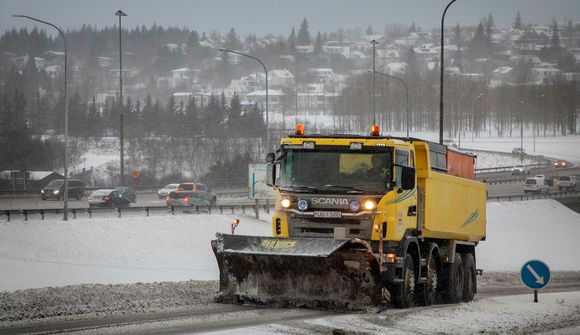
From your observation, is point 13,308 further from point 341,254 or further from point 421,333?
point 421,333

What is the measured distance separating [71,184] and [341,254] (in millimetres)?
53681

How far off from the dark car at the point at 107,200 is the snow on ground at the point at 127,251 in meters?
9.50

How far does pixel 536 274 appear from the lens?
2027 centimetres

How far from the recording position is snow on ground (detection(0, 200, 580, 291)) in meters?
28.9

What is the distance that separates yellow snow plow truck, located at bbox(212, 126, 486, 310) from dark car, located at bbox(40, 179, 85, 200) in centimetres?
4694

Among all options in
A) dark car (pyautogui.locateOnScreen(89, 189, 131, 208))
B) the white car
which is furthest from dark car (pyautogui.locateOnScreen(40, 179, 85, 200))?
the white car

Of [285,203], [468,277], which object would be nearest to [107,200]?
[468,277]

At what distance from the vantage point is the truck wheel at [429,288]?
20.1 meters

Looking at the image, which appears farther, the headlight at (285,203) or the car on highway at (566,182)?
the car on highway at (566,182)

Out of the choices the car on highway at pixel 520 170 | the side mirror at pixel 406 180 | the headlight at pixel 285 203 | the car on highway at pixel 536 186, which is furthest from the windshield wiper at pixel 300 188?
the car on highway at pixel 520 170

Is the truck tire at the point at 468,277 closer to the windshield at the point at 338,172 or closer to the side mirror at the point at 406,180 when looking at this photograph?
the side mirror at the point at 406,180

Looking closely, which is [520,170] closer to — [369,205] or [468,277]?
[468,277]

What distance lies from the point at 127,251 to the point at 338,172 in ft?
65.7

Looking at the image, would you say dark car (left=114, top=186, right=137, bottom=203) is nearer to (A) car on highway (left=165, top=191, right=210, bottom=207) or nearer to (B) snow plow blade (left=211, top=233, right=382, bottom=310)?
(A) car on highway (left=165, top=191, right=210, bottom=207)
